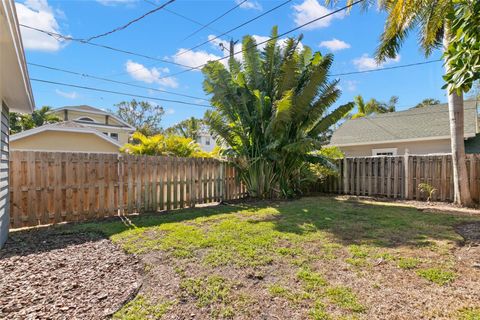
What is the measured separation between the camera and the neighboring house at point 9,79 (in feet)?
8.84

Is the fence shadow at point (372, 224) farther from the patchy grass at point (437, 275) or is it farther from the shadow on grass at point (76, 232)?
the shadow on grass at point (76, 232)

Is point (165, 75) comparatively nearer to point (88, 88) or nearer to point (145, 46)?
point (145, 46)

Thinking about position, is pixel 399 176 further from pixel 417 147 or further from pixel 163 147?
pixel 163 147

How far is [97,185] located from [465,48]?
→ 6.62m

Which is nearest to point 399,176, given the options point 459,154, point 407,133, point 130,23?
point 459,154

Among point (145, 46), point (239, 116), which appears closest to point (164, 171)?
point (239, 116)

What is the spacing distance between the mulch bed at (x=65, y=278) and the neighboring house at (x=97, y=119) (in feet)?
56.3

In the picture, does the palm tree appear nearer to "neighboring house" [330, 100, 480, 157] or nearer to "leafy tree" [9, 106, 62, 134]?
"neighboring house" [330, 100, 480, 157]

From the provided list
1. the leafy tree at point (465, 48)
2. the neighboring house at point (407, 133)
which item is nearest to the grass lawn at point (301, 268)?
the leafy tree at point (465, 48)

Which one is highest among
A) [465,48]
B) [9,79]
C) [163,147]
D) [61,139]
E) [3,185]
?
[9,79]

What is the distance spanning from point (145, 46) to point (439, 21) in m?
13.9

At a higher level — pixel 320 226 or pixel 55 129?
pixel 55 129

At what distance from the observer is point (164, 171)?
7246 mm

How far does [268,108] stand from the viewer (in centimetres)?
870
